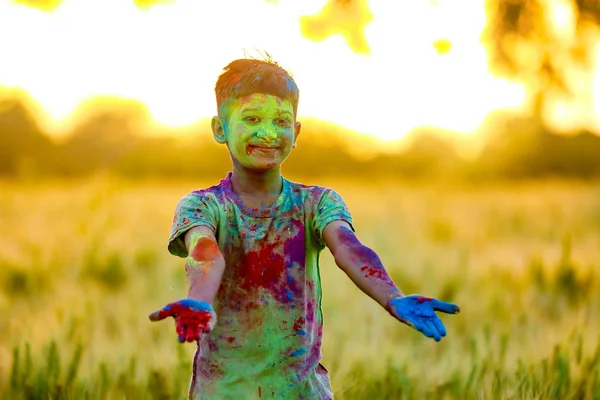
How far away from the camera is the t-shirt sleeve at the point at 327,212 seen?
8.74ft

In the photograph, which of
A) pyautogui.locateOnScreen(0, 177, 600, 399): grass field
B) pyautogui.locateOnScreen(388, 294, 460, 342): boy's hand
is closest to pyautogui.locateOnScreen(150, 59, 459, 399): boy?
pyautogui.locateOnScreen(388, 294, 460, 342): boy's hand

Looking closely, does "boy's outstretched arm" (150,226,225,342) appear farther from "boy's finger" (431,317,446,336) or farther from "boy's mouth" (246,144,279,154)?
"boy's finger" (431,317,446,336)

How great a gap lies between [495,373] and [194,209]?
174 centimetres

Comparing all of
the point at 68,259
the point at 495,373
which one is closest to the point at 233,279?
the point at 495,373

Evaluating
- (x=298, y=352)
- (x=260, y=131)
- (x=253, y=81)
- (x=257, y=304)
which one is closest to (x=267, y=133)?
(x=260, y=131)

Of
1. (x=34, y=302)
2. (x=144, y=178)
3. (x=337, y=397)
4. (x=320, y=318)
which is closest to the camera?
(x=320, y=318)

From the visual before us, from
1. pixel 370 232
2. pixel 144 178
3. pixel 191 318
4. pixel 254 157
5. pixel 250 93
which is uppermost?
pixel 144 178

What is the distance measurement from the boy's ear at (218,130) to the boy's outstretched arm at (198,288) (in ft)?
1.25

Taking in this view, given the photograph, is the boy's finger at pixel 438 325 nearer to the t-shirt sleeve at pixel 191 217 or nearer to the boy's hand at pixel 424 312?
the boy's hand at pixel 424 312

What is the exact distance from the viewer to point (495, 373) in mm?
3639

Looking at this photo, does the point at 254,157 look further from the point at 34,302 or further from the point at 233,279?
the point at 34,302

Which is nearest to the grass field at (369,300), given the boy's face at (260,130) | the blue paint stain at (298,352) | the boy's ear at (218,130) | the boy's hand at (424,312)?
the blue paint stain at (298,352)

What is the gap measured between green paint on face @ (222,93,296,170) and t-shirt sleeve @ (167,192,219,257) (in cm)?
17

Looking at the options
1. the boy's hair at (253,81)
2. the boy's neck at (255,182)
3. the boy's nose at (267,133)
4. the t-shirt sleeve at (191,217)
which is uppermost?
the boy's hair at (253,81)
